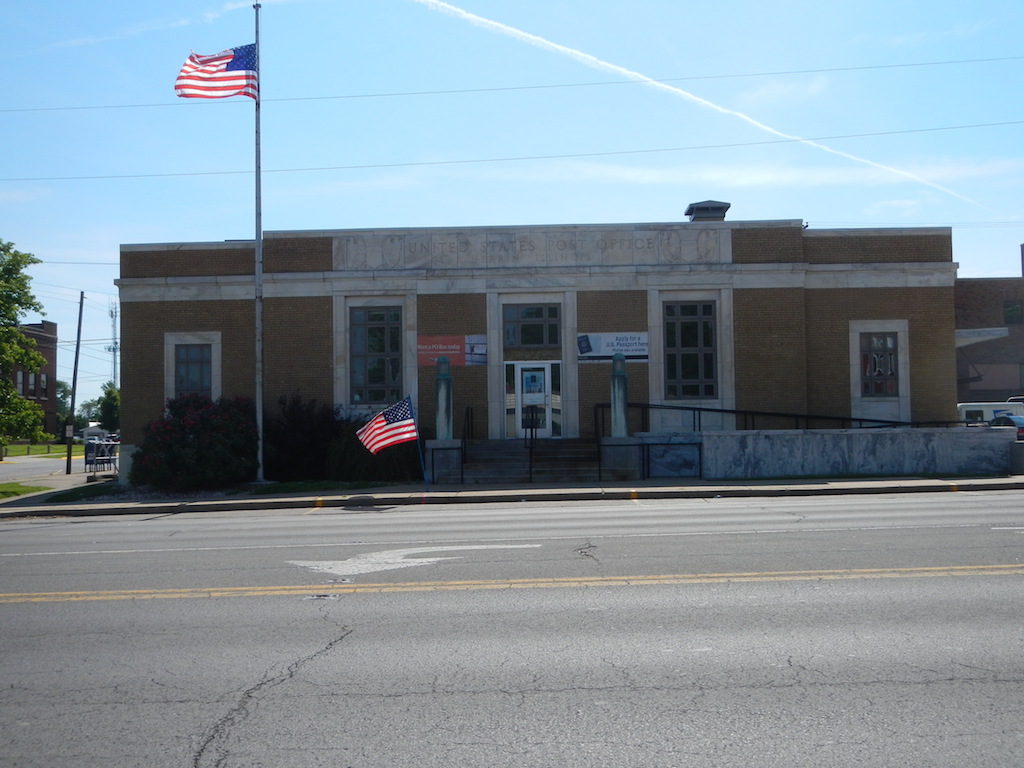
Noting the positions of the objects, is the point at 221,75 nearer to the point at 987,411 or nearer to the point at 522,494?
the point at 522,494

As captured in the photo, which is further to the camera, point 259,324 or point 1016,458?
point 259,324

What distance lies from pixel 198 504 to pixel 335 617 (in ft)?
44.2

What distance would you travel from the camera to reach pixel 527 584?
869 centimetres

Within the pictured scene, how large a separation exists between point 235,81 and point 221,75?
0.36 meters

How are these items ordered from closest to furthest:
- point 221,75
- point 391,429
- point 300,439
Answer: point 391,429
point 221,75
point 300,439

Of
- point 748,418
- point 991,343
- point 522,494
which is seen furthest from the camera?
point 991,343

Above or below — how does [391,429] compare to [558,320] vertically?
below

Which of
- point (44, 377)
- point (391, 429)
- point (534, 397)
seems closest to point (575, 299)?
point (534, 397)

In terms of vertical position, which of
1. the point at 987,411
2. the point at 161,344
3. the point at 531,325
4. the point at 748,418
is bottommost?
the point at 748,418

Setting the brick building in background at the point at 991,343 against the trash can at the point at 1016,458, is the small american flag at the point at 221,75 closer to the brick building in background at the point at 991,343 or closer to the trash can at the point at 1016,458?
the trash can at the point at 1016,458

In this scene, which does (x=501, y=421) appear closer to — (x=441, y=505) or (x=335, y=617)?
(x=441, y=505)

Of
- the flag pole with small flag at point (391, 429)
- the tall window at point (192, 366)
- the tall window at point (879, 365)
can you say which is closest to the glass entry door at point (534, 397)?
the flag pole with small flag at point (391, 429)

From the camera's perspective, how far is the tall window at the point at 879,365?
2766 cm

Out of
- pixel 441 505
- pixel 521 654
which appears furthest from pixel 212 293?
pixel 521 654
